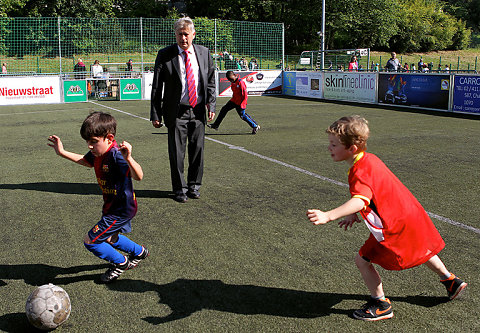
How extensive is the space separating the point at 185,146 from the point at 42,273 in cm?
276

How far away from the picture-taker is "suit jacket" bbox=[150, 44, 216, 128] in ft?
20.5

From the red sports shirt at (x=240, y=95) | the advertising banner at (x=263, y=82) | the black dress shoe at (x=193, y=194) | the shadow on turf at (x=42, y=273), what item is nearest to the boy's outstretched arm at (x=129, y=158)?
the shadow on turf at (x=42, y=273)

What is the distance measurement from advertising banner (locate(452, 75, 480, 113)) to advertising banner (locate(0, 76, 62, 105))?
1660 cm

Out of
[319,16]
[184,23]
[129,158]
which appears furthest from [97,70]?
[319,16]

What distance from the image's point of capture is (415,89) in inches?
701

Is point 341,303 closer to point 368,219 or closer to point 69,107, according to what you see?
point 368,219

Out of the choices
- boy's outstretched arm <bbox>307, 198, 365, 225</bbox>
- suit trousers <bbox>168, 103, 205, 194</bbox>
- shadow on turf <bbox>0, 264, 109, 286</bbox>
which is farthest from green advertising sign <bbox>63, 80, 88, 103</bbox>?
boy's outstretched arm <bbox>307, 198, 365, 225</bbox>

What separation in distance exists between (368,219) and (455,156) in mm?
6683

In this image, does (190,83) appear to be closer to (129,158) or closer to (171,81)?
(171,81)

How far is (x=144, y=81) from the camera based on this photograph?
24.4 m

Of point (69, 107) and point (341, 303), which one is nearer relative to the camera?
point (341, 303)

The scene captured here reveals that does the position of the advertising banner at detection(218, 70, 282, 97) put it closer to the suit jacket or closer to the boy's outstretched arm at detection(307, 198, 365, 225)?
the suit jacket

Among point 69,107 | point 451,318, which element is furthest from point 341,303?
point 69,107

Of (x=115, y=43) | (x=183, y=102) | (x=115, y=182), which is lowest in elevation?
(x=115, y=182)
